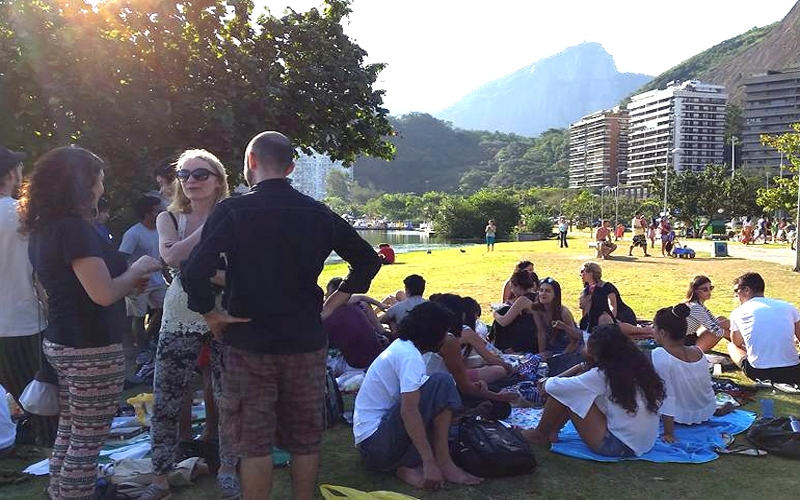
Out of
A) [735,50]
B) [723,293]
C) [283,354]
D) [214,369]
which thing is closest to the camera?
[283,354]

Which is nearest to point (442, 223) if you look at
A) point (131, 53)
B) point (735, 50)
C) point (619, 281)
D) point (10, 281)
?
point (619, 281)

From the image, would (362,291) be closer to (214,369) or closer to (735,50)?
(214,369)

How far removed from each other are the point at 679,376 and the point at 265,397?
10.0ft

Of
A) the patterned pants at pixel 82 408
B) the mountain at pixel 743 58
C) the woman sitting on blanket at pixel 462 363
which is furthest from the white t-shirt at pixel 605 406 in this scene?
the mountain at pixel 743 58

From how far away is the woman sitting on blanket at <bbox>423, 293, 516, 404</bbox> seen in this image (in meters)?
3.97

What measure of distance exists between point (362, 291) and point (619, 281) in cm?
1123

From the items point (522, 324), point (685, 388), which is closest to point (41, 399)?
point (685, 388)

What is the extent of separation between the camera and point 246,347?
235 centimetres

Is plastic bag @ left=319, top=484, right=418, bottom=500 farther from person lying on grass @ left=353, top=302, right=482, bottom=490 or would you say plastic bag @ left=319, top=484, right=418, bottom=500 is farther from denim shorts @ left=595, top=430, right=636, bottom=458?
denim shorts @ left=595, top=430, right=636, bottom=458

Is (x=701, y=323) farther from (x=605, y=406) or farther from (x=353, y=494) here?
(x=353, y=494)

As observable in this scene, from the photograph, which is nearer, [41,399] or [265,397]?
[265,397]

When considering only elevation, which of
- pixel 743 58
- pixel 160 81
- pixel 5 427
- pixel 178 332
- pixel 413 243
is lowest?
pixel 413 243

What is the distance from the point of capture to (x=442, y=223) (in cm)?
5662

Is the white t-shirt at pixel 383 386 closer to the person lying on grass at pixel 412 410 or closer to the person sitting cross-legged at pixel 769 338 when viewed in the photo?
the person lying on grass at pixel 412 410
